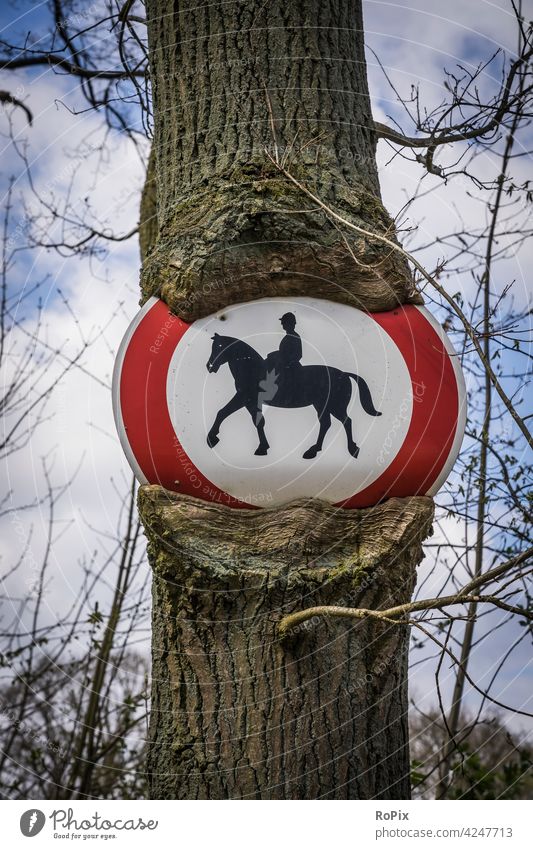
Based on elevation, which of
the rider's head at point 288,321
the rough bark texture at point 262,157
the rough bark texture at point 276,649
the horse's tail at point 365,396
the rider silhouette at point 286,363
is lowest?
the rough bark texture at point 276,649

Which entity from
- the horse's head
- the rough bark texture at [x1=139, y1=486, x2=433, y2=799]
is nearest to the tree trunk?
the rough bark texture at [x1=139, y1=486, x2=433, y2=799]

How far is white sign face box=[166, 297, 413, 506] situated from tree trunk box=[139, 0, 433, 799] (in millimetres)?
71

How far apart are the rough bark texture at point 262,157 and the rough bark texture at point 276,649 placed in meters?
0.59

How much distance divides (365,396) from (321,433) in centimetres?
15

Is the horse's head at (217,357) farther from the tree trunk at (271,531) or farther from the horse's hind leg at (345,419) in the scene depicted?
the horse's hind leg at (345,419)

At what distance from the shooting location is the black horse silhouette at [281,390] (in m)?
2.08

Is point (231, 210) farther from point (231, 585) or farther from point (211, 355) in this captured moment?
point (231, 585)

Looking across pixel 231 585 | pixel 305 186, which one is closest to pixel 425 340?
pixel 305 186

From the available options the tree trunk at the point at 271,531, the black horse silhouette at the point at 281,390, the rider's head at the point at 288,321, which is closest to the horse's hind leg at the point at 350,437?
the black horse silhouette at the point at 281,390

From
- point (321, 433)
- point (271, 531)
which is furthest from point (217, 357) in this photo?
point (271, 531)

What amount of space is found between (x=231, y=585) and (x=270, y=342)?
0.63 meters

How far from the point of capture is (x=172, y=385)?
6.97ft

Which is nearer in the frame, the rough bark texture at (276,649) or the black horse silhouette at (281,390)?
the rough bark texture at (276,649)

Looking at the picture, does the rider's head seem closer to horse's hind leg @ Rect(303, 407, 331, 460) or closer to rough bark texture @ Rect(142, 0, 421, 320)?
rough bark texture @ Rect(142, 0, 421, 320)
